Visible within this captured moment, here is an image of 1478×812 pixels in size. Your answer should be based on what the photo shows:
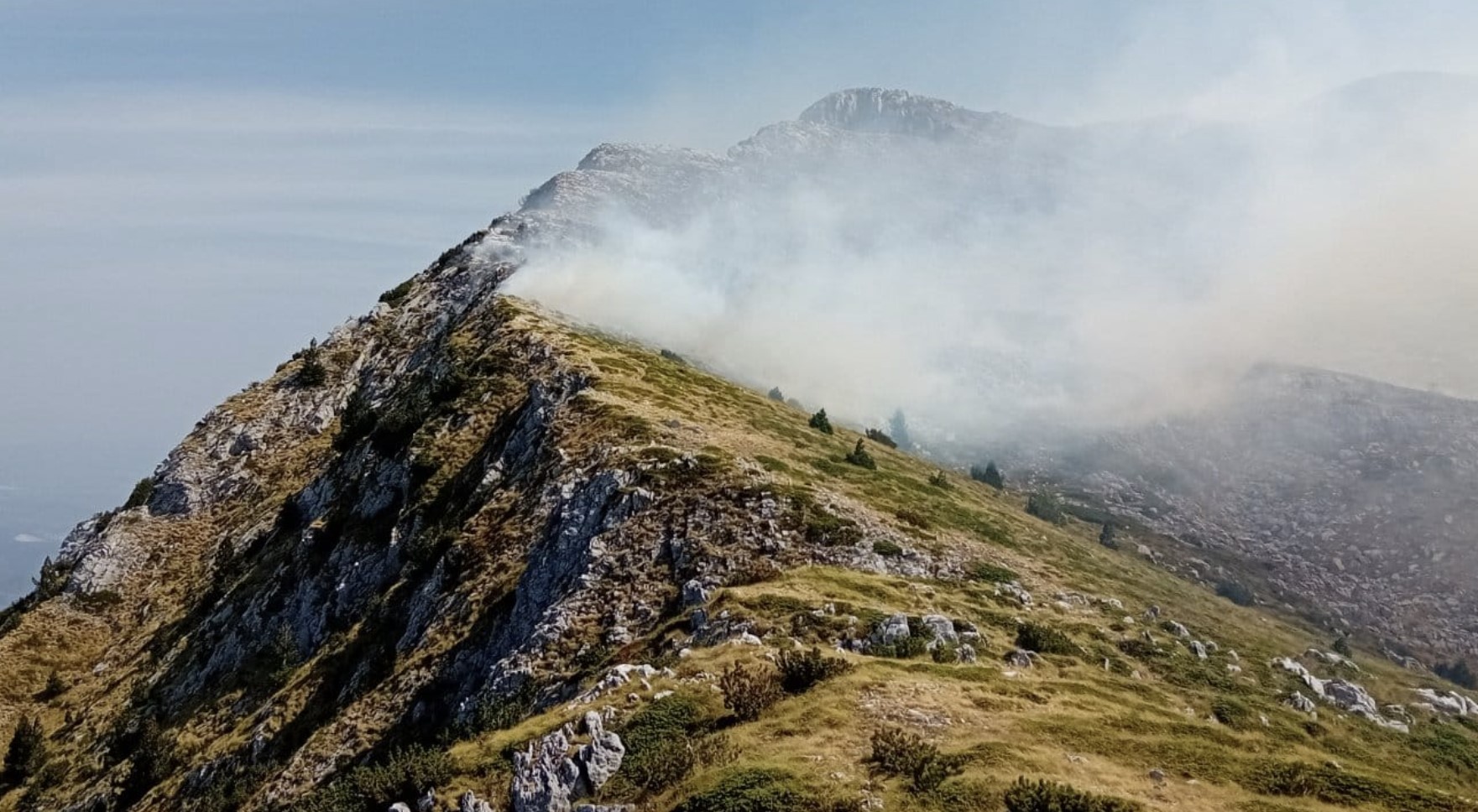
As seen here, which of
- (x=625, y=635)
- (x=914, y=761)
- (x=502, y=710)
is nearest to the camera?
(x=914, y=761)

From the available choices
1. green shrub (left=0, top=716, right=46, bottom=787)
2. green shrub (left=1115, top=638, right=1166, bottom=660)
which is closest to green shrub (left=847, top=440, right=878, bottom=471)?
green shrub (left=1115, top=638, right=1166, bottom=660)

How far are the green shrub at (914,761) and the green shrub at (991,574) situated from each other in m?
23.3

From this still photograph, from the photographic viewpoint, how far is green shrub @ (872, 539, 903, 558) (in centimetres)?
4450

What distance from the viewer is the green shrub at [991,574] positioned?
148ft

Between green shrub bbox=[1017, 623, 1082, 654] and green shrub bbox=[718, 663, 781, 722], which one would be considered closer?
green shrub bbox=[718, 663, 781, 722]

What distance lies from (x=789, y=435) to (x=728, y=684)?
37.8 m

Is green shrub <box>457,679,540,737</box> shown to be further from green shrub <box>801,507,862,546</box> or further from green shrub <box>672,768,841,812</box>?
green shrub <box>801,507,862,546</box>

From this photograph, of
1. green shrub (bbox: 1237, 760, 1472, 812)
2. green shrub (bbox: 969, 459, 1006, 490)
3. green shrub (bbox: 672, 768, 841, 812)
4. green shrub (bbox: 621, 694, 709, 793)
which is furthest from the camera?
green shrub (bbox: 969, 459, 1006, 490)

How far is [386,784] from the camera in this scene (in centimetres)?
2862

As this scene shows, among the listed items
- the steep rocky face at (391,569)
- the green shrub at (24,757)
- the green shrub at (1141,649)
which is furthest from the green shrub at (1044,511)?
the green shrub at (24,757)

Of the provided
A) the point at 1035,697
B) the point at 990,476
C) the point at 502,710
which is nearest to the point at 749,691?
the point at 1035,697

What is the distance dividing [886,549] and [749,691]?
19.8 meters

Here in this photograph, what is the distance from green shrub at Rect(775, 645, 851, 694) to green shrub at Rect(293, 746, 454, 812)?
11.2 metres

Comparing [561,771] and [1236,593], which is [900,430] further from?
[561,771]
